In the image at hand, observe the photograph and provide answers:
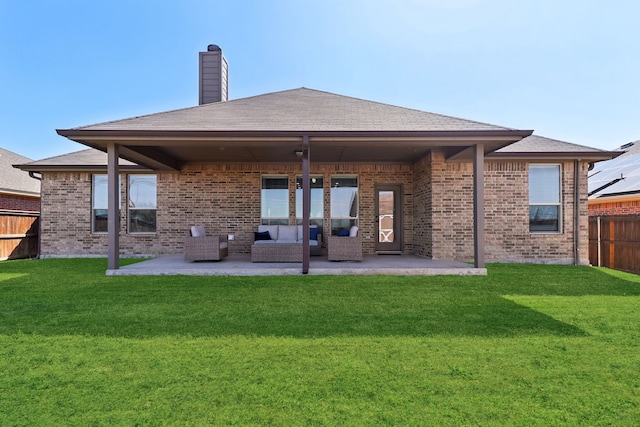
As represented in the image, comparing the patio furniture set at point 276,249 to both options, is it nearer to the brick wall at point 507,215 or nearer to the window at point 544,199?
the brick wall at point 507,215

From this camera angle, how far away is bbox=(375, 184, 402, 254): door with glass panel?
35.5ft

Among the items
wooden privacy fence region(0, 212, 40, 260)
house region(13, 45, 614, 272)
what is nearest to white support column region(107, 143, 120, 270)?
house region(13, 45, 614, 272)

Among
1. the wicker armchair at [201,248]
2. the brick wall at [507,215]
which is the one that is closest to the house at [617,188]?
the brick wall at [507,215]

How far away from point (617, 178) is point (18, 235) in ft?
65.9

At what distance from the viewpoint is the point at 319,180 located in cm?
1077

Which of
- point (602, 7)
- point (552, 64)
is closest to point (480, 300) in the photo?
point (602, 7)

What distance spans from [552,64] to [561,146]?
325 inches

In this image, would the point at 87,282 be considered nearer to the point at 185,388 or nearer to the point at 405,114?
the point at 185,388

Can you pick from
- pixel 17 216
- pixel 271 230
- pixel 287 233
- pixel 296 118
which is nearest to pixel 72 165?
pixel 17 216

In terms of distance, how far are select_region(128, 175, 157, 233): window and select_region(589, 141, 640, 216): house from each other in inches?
495

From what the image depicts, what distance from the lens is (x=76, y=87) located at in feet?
66.5

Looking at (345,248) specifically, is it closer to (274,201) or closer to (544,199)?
(274,201)

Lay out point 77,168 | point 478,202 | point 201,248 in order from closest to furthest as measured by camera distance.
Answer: point 478,202 < point 201,248 < point 77,168

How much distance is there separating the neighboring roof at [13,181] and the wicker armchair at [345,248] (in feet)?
42.6
